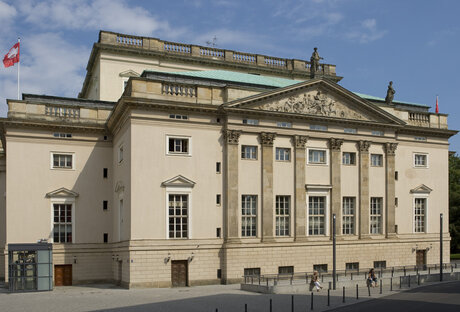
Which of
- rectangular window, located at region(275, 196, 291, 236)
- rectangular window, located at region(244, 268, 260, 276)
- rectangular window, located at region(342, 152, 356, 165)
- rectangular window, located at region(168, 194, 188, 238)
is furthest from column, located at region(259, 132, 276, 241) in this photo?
rectangular window, located at region(342, 152, 356, 165)

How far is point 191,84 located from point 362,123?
1602 cm

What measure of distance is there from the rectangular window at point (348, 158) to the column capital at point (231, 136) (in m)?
10.8

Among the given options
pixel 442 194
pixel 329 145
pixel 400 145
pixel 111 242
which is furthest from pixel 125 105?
pixel 442 194

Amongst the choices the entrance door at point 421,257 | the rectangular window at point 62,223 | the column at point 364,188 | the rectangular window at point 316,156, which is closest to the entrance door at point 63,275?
the rectangular window at point 62,223

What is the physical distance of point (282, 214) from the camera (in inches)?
1704

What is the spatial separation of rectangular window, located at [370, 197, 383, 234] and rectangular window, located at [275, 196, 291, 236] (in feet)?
28.9

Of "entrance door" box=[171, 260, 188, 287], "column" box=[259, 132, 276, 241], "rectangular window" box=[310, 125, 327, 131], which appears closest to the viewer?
"entrance door" box=[171, 260, 188, 287]

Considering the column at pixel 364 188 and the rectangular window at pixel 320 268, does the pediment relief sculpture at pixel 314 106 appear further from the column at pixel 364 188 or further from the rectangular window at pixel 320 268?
the rectangular window at pixel 320 268

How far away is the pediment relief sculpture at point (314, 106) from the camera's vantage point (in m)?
43.5

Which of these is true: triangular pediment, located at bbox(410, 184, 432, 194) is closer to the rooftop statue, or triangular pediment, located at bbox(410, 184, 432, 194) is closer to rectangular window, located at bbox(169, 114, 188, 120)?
the rooftop statue

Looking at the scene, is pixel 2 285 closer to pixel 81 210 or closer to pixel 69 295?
pixel 81 210

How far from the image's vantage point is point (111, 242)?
147 ft

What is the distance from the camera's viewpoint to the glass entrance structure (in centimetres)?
3816

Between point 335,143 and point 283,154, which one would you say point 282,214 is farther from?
point 335,143
